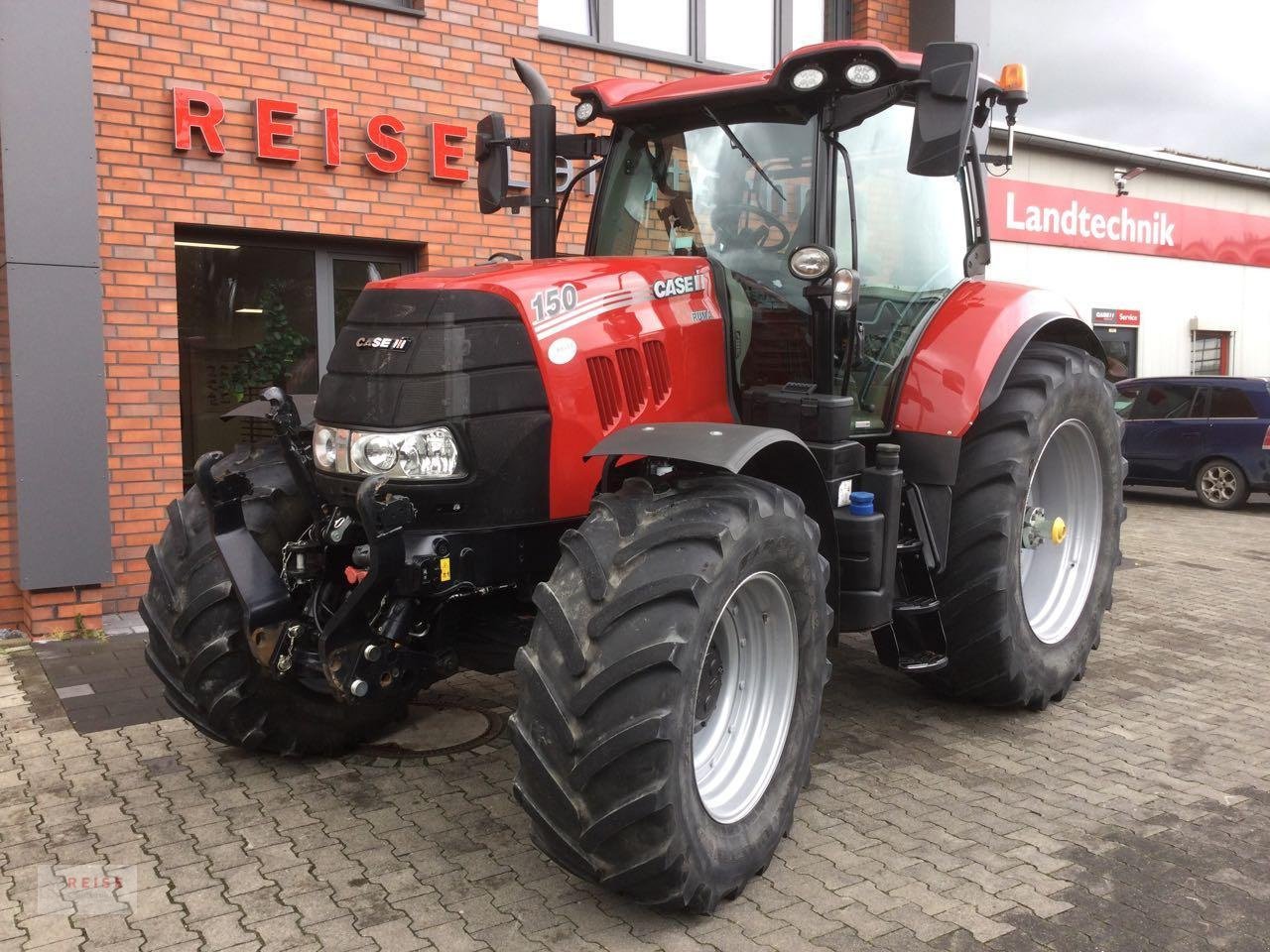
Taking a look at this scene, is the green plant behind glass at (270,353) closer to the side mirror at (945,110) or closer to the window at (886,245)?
the window at (886,245)

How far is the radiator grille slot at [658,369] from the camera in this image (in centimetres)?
379

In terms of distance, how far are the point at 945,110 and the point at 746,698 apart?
200cm

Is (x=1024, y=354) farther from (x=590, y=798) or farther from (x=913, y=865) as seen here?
(x=590, y=798)

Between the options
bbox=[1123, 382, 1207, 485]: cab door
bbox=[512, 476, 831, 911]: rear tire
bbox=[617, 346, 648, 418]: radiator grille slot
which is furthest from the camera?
bbox=[1123, 382, 1207, 485]: cab door

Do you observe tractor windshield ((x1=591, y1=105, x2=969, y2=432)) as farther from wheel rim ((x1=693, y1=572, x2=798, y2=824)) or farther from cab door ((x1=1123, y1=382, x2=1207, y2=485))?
cab door ((x1=1123, y1=382, x2=1207, y2=485))

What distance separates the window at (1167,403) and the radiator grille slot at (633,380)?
11525 millimetres

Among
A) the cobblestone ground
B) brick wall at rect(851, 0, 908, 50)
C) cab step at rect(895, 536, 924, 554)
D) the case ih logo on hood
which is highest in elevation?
brick wall at rect(851, 0, 908, 50)

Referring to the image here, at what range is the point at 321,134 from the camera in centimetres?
706

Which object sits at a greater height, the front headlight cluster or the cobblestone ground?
the front headlight cluster

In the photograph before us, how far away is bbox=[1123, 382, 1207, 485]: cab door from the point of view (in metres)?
13.2

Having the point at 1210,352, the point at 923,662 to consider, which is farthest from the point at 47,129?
the point at 1210,352

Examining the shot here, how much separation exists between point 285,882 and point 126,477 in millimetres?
3915

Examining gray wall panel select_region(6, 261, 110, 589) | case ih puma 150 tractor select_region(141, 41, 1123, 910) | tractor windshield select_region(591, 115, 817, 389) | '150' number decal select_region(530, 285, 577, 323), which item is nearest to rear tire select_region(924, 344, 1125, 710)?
case ih puma 150 tractor select_region(141, 41, 1123, 910)

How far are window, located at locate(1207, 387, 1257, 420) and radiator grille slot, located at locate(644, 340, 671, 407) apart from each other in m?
11.2
